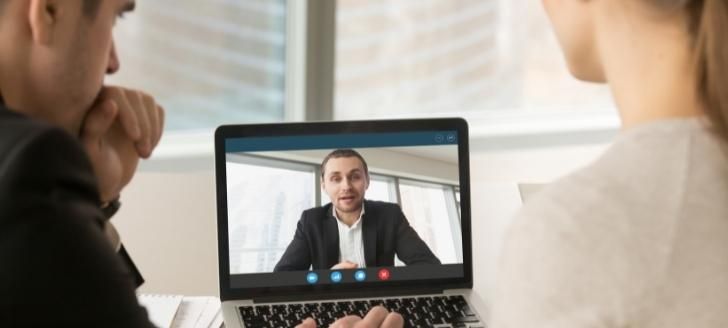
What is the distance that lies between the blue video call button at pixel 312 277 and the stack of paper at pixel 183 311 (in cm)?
14

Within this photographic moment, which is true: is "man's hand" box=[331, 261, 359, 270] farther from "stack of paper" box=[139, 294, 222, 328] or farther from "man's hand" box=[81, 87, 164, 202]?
"man's hand" box=[81, 87, 164, 202]

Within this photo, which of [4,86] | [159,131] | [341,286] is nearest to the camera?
[4,86]

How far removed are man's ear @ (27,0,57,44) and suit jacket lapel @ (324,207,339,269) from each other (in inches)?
26.2

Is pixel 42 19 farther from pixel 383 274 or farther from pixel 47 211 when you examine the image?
pixel 383 274

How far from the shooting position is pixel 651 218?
0.74 meters

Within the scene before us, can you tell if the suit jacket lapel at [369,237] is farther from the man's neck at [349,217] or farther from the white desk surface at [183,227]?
the white desk surface at [183,227]

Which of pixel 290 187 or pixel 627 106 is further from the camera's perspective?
pixel 290 187

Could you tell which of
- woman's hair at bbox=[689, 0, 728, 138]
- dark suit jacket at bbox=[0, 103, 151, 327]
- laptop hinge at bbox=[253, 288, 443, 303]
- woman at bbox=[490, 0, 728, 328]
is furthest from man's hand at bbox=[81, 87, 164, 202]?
woman's hair at bbox=[689, 0, 728, 138]

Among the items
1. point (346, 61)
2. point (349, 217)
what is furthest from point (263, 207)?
point (346, 61)

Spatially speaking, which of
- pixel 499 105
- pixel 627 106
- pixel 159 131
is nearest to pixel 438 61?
pixel 499 105

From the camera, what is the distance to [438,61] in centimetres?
240

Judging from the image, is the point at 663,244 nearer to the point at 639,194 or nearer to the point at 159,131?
the point at 639,194

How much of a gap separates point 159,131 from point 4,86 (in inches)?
19.2

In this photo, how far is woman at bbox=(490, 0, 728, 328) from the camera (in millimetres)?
732
